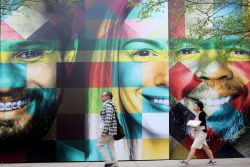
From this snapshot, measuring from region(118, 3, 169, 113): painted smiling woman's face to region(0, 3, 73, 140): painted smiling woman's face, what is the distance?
184 cm

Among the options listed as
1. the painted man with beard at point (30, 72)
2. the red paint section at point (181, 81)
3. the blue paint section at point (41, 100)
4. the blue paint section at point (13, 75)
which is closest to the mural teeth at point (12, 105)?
the painted man with beard at point (30, 72)

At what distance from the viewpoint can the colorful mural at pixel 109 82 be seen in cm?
1403

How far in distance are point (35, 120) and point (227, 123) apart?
209 inches

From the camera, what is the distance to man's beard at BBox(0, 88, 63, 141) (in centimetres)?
1399

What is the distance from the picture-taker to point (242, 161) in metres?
13.6

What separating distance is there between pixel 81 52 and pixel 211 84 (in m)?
3.73

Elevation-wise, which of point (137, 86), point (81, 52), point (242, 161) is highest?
point (81, 52)

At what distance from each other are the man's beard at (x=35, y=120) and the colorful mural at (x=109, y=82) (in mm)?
27

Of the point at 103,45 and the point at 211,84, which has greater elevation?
the point at 103,45

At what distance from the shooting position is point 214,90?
1434 centimetres

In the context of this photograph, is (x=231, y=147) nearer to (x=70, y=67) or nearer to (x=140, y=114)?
(x=140, y=114)

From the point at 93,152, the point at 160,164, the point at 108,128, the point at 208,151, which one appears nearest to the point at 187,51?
the point at 208,151

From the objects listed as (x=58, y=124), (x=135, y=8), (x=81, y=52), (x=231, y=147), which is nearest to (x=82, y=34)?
(x=81, y=52)

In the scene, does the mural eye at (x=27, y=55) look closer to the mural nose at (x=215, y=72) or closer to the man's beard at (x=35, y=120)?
the man's beard at (x=35, y=120)
